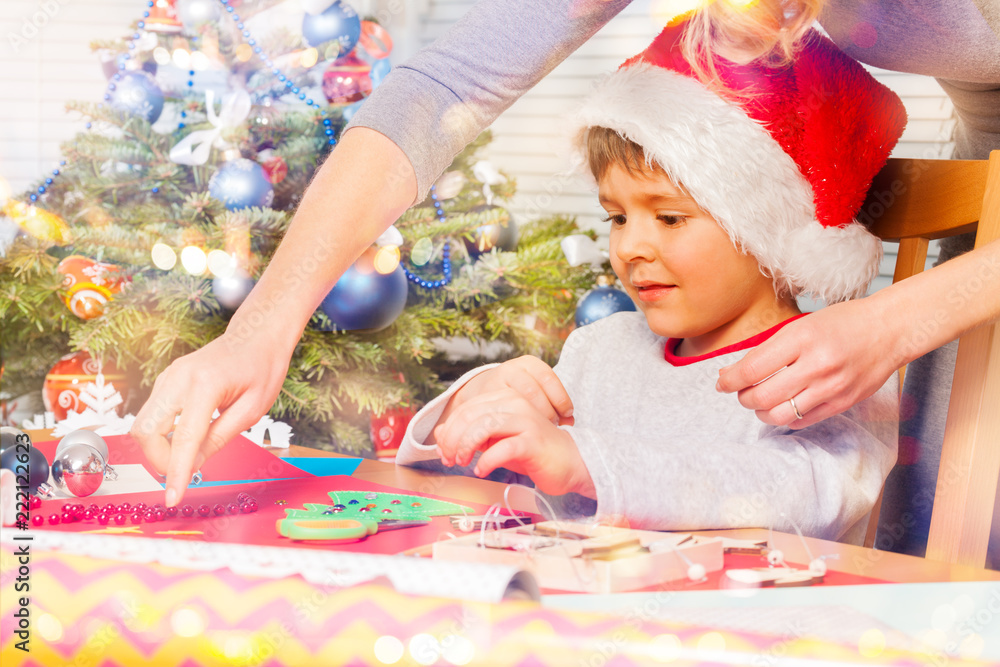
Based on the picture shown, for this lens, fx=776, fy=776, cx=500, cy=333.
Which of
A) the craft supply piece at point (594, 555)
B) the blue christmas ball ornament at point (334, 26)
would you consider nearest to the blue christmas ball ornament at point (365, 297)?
the blue christmas ball ornament at point (334, 26)

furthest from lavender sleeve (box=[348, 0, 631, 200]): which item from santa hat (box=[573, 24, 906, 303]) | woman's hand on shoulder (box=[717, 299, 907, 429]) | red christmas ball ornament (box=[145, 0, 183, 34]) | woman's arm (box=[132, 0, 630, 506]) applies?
red christmas ball ornament (box=[145, 0, 183, 34])

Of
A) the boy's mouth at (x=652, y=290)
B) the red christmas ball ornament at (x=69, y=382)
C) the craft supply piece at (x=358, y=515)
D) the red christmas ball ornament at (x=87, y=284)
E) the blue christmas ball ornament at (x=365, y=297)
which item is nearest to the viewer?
the craft supply piece at (x=358, y=515)

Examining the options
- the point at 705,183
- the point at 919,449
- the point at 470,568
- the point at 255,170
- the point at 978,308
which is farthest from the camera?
the point at 255,170

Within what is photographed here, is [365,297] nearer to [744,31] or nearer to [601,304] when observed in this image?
[601,304]

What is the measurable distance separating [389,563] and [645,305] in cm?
58

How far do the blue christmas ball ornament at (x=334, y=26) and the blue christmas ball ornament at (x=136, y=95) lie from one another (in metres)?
0.36

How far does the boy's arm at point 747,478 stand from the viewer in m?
0.65

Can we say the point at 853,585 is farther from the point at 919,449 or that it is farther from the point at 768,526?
the point at 919,449

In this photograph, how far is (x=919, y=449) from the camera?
99cm

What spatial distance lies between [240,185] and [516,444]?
115cm

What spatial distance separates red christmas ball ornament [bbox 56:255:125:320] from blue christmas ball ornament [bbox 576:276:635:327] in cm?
99

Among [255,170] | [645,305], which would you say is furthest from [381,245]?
[645,305]

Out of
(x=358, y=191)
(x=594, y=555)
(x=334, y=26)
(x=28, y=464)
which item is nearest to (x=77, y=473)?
(x=28, y=464)

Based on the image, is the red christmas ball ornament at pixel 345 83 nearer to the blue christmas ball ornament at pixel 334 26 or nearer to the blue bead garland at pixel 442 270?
the blue christmas ball ornament at pixel 334 26
